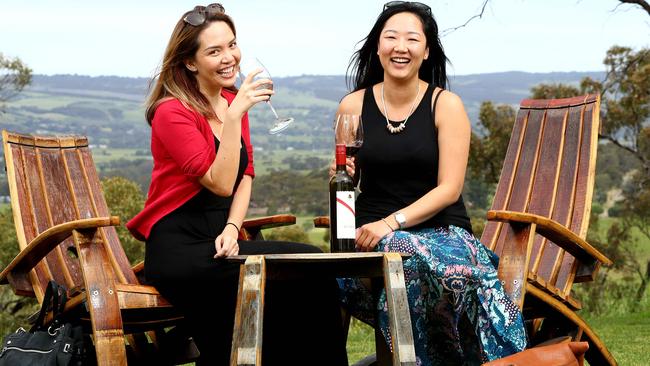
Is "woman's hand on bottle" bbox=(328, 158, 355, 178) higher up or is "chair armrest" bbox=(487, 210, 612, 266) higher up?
"woman's hand on bottle" bbox=(328, 158, 355, 178)

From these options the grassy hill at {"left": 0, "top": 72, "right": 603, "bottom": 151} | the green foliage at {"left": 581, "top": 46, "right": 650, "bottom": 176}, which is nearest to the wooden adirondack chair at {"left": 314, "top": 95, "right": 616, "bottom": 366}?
the green foliage at {"left": 581, "top": 46, "right": 650, "bottom": 176}

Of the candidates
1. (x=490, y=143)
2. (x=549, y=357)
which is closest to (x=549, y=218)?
(x=549, y=357)

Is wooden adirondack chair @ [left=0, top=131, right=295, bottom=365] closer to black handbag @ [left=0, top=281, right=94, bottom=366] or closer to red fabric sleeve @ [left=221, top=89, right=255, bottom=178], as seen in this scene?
black handbag @ [left=0, top=281, right=94, bottom=366]

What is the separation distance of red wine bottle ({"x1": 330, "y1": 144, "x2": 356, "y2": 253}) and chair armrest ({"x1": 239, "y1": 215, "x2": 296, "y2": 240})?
986 millimetres

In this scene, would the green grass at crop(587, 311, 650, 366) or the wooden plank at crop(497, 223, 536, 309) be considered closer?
the wooden plank at crop(497, 223, 536, 309)

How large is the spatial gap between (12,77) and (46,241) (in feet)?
69.8

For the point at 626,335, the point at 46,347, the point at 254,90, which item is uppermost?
the point at 254,90

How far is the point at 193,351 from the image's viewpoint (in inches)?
187

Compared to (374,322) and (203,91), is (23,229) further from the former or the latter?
(374,322)

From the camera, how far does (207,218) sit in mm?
3971

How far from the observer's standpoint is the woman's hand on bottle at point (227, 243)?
379 cm

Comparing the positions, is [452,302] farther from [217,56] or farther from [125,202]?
[125,202]

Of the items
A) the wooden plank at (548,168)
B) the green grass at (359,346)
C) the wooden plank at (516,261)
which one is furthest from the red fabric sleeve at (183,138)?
the green grass at (359,346)

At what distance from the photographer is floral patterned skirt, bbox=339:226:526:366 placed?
3.90 metres
